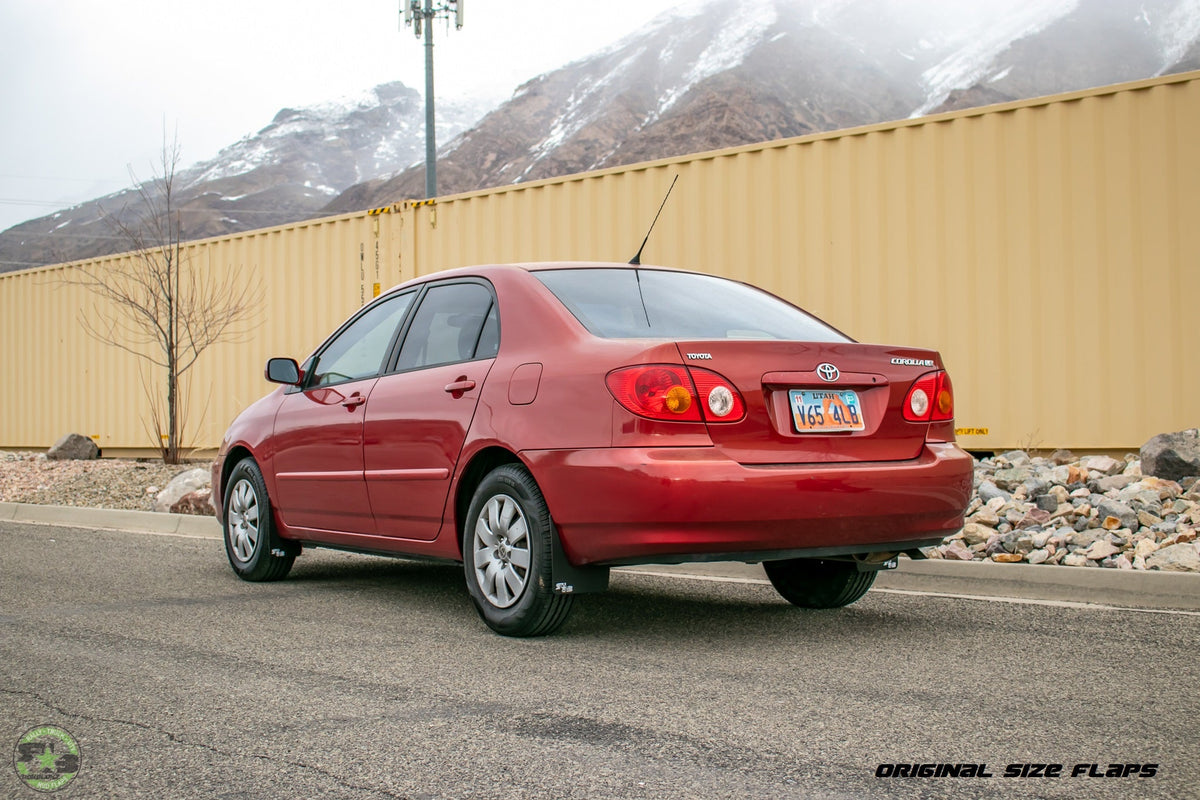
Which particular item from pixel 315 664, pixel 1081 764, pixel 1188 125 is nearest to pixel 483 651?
pixel 315 664

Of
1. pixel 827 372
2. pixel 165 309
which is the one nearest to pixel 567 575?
pixel 827 372

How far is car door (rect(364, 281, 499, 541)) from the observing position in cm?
482

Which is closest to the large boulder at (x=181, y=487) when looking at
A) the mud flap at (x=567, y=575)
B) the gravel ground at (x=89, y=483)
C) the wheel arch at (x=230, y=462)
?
the gravel ground at (x=89, y=483)

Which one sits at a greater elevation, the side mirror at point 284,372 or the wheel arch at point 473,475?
the side mirror at point 284,372

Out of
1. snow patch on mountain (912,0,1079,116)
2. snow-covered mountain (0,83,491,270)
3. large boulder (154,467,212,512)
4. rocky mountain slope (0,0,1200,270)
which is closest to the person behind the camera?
large boulder (154,467,212,512)

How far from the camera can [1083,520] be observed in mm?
6754

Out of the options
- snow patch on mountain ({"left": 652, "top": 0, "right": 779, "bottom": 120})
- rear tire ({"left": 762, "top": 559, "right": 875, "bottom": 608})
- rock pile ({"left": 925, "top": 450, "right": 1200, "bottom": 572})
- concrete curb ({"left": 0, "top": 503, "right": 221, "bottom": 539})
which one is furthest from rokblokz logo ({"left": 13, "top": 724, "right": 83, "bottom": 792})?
snow patch on mountain ({"left": 652, "top": 0, "right": 779, "bottom": 120})

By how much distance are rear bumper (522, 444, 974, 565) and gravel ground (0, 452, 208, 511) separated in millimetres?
7991

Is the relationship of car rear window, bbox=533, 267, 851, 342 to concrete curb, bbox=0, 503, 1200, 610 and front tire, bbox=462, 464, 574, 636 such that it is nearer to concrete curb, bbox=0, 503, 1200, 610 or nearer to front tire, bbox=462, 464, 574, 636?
front tire, bbox=462, 464, 574, 636

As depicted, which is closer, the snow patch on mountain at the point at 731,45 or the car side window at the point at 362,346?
the car side window at the point at 362,346

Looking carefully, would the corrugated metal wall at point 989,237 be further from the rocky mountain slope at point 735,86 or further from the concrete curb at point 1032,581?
the rocky mountain slope at point 735,86

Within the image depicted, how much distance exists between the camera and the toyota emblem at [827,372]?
425 centimetres

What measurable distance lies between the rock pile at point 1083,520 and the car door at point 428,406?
3.18m

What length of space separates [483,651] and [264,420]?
2563 mm
